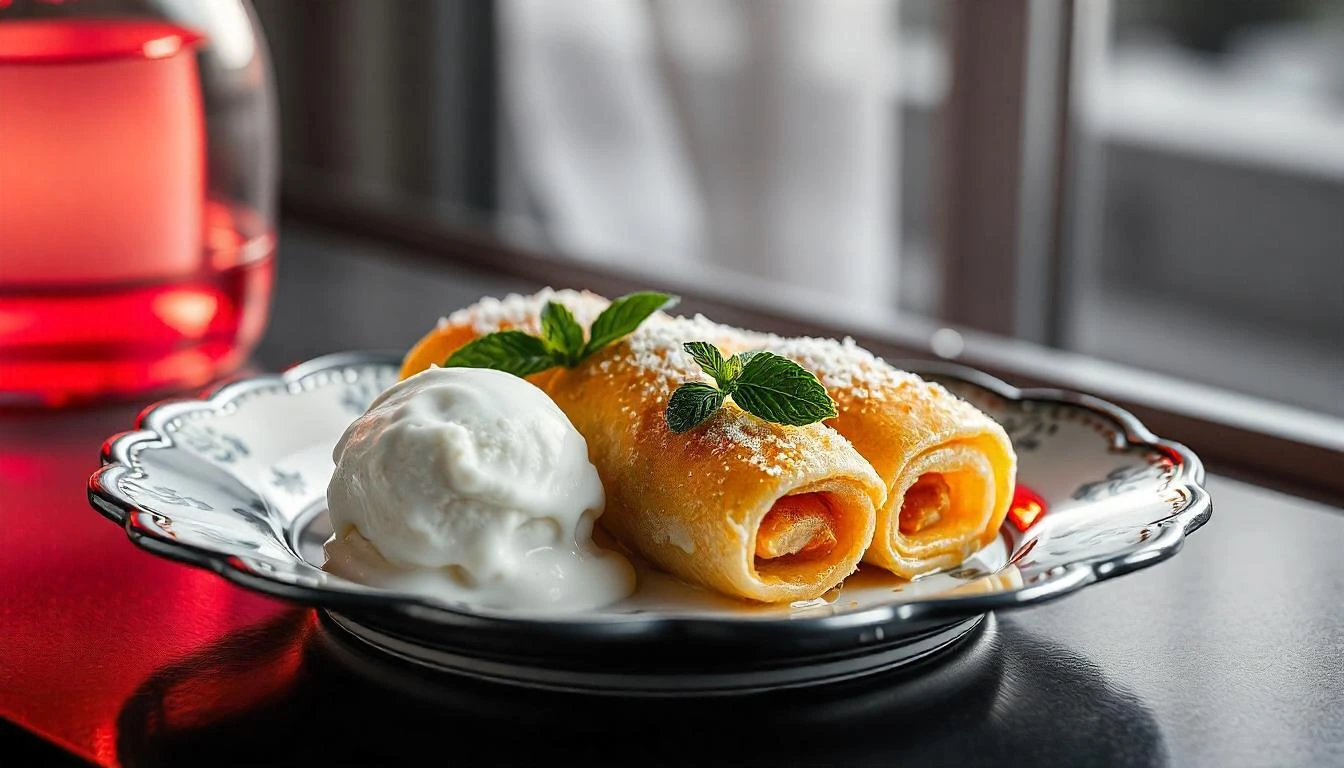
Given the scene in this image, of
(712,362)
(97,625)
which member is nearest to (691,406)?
(712,362)

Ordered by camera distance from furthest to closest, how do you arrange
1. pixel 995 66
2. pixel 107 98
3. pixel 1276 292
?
pixel 1276 292 < pixel 995 66 < pixel 107 98

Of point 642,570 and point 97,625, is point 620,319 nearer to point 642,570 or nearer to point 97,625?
point 642,570

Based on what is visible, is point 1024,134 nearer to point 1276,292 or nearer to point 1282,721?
point 1282,721

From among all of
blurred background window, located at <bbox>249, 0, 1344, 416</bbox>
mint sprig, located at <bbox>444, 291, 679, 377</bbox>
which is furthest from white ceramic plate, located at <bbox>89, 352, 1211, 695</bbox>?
blurred background window, located at <bbox>249, 0, 1344, 416</bbox>

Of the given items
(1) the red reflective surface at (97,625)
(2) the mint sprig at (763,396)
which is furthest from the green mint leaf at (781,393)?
(1) the red reflective surface at (97,625)

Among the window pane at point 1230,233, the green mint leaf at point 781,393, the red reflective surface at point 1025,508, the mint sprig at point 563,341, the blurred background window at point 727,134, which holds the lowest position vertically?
the window pane at point 1230,233

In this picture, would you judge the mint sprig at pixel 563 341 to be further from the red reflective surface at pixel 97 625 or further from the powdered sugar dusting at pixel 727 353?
the red reflective surface at pixel 97 625

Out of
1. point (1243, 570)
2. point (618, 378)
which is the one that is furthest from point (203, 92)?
point (1243, 570)
